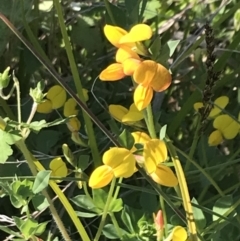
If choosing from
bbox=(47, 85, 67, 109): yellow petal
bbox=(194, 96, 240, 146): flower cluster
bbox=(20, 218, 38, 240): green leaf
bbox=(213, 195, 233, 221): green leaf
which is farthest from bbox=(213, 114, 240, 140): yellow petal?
bbox=(20, 218, 38, 240): green leaf

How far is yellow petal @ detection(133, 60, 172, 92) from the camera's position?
26.9 inches

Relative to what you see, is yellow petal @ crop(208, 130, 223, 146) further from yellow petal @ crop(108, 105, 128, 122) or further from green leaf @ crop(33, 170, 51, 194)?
green leaf @ crop(33, 170, 51, 194)

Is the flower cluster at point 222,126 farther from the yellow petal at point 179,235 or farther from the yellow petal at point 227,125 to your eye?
the yellow petal at point 179,235

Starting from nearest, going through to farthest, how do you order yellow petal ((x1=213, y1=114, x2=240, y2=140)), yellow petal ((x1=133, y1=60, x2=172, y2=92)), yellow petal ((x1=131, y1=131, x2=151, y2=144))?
yellow petal ((x1=133, y1=60, x2=172, y2=92))
yellow petal ((x1=131, y1=131, x2=151, y2=144))
yellow petal ((x1=213, y1=114, x2=240, y2=140))

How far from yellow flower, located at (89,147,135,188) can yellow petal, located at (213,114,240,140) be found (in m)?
0.26

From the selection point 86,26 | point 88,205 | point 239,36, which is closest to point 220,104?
point 239,36

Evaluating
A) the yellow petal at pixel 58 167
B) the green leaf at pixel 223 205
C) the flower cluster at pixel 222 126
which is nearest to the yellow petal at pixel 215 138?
the flower cluster at pixel 222 126

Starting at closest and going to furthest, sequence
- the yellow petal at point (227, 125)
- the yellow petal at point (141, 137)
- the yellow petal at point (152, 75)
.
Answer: the yellow petal at point (152, 75)
the yellow petal at point (141, 137)
the yellow petal at point (227, 125)

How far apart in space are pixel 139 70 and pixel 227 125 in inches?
11.8

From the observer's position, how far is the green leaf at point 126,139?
729 mm

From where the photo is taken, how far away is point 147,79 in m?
0.69

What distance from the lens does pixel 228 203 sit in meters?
0.82

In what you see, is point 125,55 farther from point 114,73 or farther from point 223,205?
point 223,205

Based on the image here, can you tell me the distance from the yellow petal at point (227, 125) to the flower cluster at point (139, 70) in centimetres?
26
